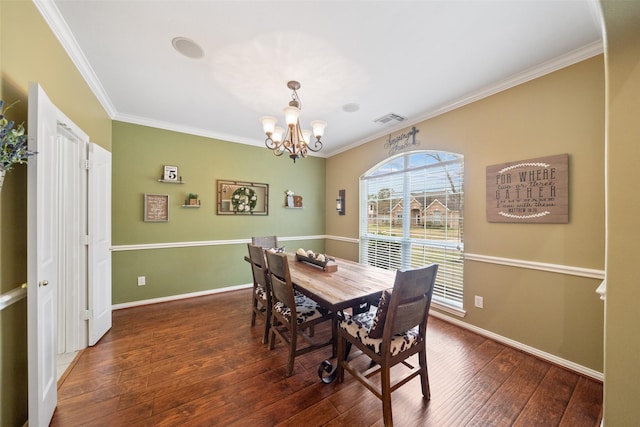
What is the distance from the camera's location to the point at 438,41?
1.85m

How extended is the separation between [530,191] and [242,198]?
3876mm

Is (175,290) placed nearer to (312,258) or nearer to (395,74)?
(312,258)

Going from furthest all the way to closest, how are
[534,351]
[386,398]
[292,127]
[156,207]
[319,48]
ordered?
[156,207] < [292,127] < [534,351] < [319,48] < [386,398]

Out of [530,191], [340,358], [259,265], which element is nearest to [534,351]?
[530,191]

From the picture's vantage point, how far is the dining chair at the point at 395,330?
1.43 m

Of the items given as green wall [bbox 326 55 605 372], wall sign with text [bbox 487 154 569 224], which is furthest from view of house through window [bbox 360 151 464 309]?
wall sign with text [bbox 487 154 569 224]

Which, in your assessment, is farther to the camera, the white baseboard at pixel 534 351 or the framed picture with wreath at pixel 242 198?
the framed picture with wreath at pixel 242 198

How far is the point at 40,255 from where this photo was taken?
130 centimetres

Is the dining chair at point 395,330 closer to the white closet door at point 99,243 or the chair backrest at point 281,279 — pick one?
the chair backrest at point 281,279

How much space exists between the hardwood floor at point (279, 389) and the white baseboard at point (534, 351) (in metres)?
0.06

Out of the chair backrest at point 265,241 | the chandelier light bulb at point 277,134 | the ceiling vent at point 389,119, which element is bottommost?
the chair backrest at point 265,241

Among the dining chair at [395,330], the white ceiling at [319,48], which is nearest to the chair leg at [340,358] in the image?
the dining chair at [395,330]

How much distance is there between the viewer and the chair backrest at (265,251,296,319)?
186cm

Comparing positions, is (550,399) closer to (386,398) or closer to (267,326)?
(386,398)
